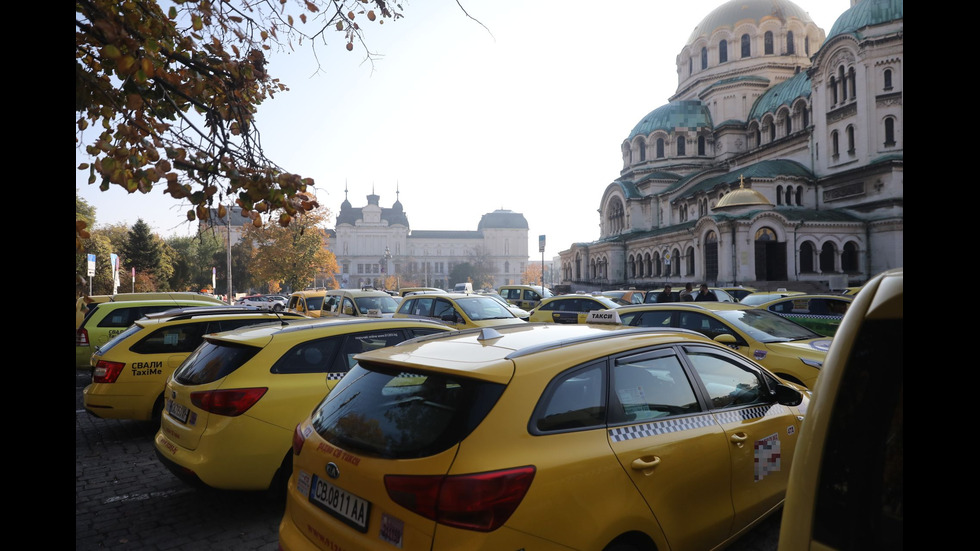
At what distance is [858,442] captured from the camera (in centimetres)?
153

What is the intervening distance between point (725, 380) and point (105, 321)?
11652 millimetres

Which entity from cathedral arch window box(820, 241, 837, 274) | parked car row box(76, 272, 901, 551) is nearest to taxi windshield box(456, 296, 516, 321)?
parked car row box(76, 272, 901, 551)

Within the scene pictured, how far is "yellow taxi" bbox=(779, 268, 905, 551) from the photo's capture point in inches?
A: 56.7

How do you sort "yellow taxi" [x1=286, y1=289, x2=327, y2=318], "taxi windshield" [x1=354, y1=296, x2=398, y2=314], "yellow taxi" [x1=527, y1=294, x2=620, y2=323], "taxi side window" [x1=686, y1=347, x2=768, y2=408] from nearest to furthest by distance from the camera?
"taxi side window" [x1=686, y1=347, x2=768, y2=408]
"taxi windshield" [x1=354, y1=296, x2=398, y2=314]
"yellow taxi" [x1=527, y1=294, x2=620, y2=323]
"yellow taxi" [x1=286, y1=289, x2=327, y2=318]

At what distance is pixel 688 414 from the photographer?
10.8ft

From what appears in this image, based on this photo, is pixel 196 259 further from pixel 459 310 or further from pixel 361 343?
pixel 361 343

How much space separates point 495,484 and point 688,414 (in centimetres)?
149

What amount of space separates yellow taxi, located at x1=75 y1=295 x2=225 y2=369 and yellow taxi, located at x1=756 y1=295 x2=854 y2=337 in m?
14.0

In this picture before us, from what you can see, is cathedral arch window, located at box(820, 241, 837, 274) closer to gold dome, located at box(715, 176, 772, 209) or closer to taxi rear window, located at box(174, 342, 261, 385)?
gold dome, located at box(715, 176, 772, 209)

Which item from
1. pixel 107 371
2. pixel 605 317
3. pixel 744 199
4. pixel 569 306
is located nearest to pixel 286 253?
pixel 569 306

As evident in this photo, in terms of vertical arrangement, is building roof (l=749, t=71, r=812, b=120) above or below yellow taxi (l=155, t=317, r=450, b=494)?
above
